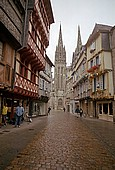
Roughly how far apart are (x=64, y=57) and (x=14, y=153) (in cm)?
9022

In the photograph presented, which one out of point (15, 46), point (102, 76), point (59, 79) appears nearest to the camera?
point (15, 46)

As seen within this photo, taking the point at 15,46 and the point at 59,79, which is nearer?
the point at 15,46

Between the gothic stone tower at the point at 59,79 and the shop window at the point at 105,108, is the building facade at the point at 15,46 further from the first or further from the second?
the gothic stone tower at the point at 59,79

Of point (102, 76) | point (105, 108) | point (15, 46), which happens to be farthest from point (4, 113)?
point (102, 76)

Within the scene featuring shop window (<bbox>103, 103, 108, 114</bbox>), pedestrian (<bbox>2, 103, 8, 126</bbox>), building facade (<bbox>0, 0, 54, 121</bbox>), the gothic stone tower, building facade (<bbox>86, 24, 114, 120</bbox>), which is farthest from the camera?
the gothic stone tower

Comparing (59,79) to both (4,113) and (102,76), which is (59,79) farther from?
(4,113)

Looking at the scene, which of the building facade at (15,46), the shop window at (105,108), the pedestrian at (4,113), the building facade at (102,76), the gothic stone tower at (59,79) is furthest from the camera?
the gothic stone tower at (59,79)

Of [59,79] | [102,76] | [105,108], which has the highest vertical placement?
[59,79]

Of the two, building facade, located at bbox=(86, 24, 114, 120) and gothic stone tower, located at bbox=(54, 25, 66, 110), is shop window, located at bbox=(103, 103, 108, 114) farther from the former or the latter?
gothic stone tower, located at bbox=(54, 25, 66, 110)

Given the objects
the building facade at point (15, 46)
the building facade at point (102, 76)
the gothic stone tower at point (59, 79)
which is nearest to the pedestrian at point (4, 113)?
the building facade at point (15, 46)

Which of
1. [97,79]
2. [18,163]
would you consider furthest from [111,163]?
[97,79]

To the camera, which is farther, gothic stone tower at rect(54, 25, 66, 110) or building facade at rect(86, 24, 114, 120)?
gothic stone tower at rect(54, 25, 66, 110)

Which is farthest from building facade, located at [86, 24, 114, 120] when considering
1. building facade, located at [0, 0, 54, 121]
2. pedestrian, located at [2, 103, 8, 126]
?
pedestrian, located at [2, 103, 8, 126]

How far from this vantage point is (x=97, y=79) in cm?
2412
